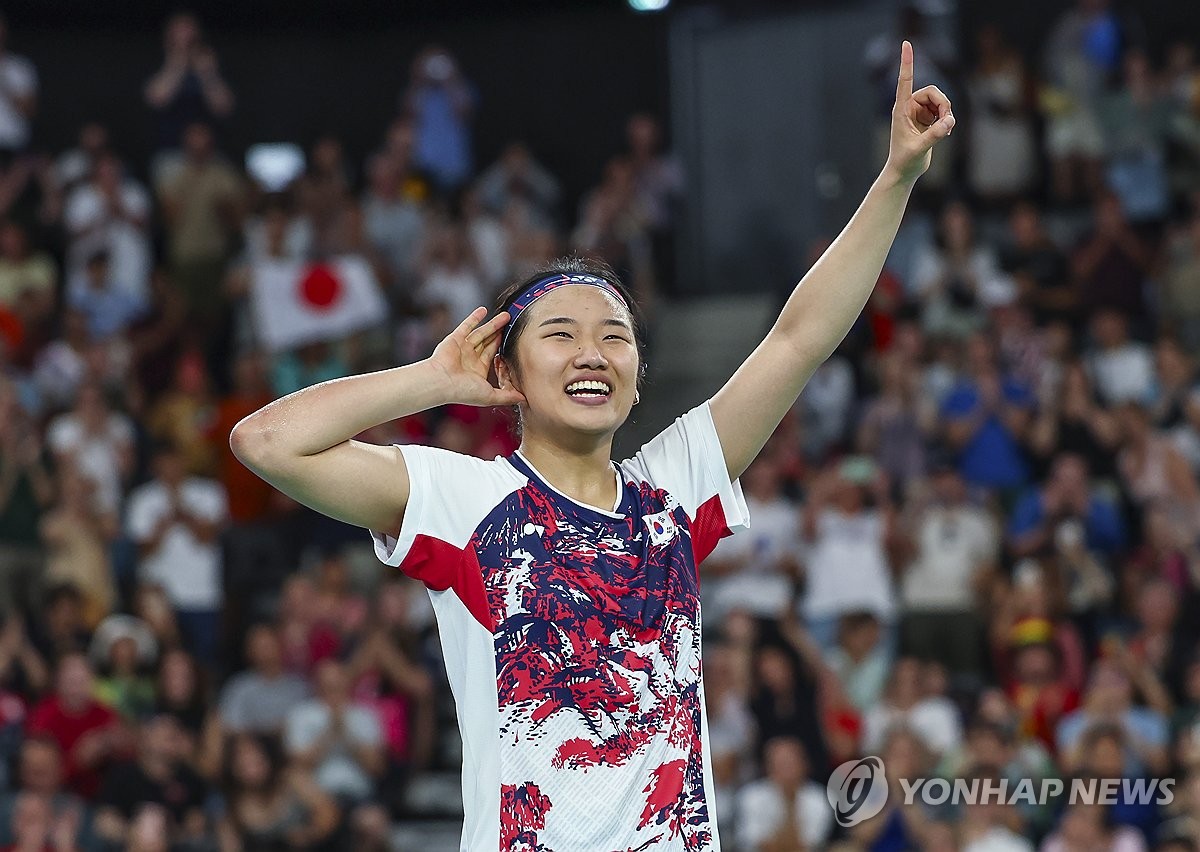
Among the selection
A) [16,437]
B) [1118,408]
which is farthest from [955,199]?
[16,437]

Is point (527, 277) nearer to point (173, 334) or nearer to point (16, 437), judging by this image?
point (16, 437)

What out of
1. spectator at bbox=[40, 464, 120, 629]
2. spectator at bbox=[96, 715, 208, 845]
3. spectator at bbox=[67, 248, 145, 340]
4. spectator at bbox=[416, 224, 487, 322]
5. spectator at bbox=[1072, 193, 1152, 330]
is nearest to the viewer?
spectator at bbox=[96, 715, 208, 845]

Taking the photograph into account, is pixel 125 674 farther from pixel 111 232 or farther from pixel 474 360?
pixel 474 360

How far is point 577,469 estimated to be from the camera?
3787mm

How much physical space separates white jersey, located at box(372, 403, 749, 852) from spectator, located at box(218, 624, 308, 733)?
25.6 feet

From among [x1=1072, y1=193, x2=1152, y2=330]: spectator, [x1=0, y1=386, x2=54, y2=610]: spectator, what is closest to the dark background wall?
[x1=1072, y1=193, x2=1152, y2=330]: spectator

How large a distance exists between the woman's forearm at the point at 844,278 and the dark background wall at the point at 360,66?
46.3 feet

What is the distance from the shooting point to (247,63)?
1858cm

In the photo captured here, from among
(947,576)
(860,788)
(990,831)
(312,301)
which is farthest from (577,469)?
(312,301)

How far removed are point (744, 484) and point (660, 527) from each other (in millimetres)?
8209

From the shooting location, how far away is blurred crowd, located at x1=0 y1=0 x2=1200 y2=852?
10.2 metres

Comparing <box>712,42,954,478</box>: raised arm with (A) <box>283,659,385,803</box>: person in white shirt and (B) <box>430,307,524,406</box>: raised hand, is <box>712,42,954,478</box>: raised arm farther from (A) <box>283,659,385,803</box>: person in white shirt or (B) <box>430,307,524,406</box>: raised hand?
(A) <box>283,659,385,803</box>: person in white shirt

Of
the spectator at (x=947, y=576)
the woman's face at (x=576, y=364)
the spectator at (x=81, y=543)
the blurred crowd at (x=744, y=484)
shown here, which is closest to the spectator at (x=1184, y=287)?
the blurred crowd at (x=744, y=484)

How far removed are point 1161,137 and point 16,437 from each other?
30.0ft
